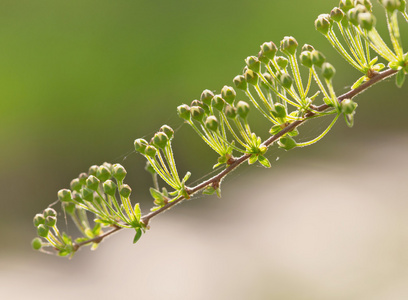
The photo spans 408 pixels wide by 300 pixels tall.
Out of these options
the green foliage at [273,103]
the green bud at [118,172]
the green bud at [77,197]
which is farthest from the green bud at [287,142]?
the green bud at [77,197]

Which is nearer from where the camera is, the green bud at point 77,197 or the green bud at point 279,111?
the green bud at point 279,111

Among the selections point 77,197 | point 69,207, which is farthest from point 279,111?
point 69,207

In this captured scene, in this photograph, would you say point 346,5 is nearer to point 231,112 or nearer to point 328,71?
point 328,71

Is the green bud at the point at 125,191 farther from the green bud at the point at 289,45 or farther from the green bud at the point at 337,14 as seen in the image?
the green bud at the point at 337,14

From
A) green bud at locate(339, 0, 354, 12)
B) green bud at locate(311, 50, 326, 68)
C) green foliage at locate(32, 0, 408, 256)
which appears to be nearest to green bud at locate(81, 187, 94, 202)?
green foliage at locate(32, 0, 408, 256)

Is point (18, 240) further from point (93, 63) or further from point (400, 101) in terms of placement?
point (400, 101)

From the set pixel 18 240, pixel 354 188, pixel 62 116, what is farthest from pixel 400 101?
pixel 18 240
